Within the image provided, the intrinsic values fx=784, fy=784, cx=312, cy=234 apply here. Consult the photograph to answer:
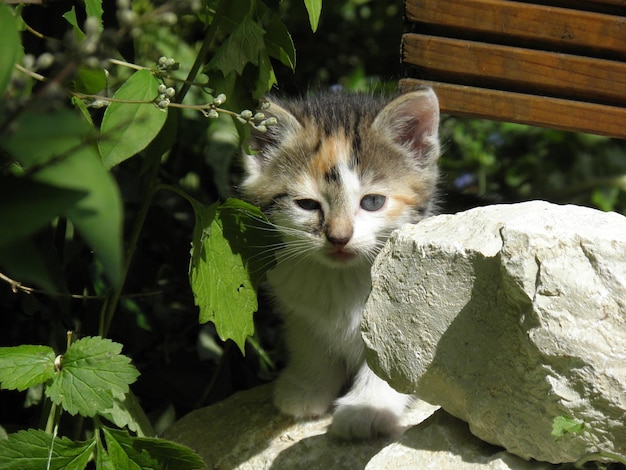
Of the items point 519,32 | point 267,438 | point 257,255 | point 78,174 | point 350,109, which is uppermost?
point 78,174

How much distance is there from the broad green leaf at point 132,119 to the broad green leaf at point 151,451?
711mm

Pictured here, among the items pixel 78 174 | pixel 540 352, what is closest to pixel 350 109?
pixel 540 352

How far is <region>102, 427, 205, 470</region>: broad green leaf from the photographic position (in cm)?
197

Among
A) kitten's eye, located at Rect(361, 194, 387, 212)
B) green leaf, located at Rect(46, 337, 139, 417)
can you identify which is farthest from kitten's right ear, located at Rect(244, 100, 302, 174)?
green leaf, located at Rect(46, 337, 139, 417)

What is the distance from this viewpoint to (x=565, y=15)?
2275mm

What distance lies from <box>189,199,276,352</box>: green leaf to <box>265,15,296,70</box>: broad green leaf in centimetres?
44

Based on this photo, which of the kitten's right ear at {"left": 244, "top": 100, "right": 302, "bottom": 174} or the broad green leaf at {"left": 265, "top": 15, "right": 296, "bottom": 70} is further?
the kitten's right ear at {"left": 244, "top": 100, "right": 302, "bottom": 174}

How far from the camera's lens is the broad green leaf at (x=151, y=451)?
1.97 m

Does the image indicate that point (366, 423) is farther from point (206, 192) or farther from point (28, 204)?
point (206, 192)

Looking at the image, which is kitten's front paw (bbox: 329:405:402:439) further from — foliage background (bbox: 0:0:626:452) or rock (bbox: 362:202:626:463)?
foliage background (bbox: 0:0:626:452)

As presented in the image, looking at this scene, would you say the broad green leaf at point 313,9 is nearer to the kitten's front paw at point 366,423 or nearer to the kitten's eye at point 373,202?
the kitten's eye at point 373,202

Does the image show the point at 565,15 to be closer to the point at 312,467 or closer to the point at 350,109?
the point at 350,109

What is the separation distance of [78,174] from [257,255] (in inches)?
56.1

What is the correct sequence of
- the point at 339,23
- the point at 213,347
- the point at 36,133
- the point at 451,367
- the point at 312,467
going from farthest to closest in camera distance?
1. the point at 339,23
2. the point at 213,347
3. the point at 312,467
4. the point at 451,367
5. the point at 36,133
